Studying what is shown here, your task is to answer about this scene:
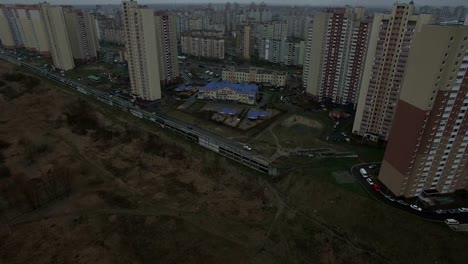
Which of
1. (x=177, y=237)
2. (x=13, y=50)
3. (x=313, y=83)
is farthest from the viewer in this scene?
(x=13, y=50)

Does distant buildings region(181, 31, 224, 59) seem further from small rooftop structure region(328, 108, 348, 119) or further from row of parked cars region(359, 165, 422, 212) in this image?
row of parked cars region(359, 165, 422, 212)

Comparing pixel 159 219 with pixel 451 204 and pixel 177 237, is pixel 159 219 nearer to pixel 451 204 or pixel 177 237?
pixel 177 237

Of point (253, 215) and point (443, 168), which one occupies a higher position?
point (443, 168)

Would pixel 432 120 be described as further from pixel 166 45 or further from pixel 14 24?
pixel 14 24

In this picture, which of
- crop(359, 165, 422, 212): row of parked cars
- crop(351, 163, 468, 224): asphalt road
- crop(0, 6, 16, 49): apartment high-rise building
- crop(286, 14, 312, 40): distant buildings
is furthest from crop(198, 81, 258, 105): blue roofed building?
crop(0, 6, 16, 49): apartment high-rise building

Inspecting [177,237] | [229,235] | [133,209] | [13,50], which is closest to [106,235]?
[133,209]

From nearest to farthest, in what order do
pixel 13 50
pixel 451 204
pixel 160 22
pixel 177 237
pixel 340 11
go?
pixel 177 237
pixel 451 204
pixel 340 11
pixel 160 22
pixel 13 50

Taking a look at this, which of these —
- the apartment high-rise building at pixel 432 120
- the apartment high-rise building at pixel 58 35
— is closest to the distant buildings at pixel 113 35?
the apartment high-rise building at pixel 58 35

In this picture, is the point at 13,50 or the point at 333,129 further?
the point at 13,50
